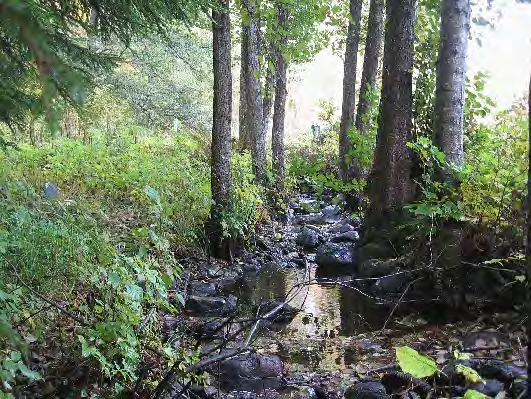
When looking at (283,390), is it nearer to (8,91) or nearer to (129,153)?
(8,91)

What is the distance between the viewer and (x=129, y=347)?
2.99 metres

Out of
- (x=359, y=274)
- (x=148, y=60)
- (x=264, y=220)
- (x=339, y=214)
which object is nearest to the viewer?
(x=359, y=274)

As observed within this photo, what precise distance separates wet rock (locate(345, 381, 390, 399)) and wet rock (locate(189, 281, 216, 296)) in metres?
2.97

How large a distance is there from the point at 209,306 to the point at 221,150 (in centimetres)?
280

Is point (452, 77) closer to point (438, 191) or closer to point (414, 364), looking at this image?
point (438, 191)

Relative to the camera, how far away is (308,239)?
9.79 meters

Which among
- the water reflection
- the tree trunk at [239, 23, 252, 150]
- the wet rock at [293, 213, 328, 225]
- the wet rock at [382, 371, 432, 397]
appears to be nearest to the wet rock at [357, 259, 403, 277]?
the water reflection

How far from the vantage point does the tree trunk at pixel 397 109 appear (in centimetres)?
732

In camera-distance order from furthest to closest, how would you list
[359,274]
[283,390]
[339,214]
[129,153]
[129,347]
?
[339,214] < [129,153] < [359,274] < [283,390] < [129,347]

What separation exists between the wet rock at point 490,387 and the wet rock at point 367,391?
0.61 meters

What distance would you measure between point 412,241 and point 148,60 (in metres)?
13.0

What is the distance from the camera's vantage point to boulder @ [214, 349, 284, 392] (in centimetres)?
410

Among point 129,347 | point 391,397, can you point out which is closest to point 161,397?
point 129,347

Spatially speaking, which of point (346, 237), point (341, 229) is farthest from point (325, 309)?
point (341, 229)
